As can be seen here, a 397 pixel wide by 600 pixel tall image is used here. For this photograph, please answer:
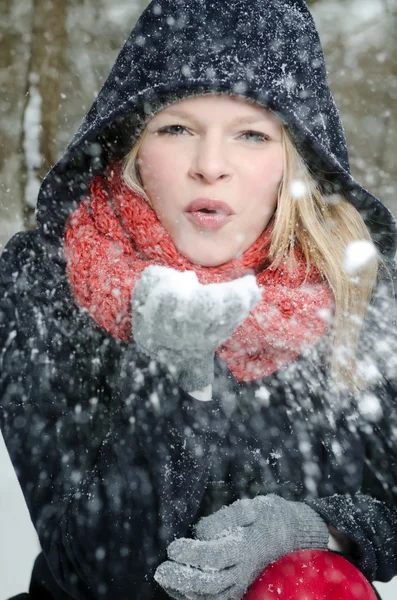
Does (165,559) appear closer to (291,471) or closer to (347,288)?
(291,471)

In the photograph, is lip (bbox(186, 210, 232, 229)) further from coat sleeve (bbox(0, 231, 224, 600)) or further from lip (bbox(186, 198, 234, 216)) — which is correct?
coat sleeve (bbox(0, 231, 224, 600))

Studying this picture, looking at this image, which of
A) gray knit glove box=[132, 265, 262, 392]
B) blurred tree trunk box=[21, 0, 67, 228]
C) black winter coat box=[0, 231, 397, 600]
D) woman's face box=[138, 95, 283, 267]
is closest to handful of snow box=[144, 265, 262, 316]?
gray knit glove box=[132, 265, 262, 392]

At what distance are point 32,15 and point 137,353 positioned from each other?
1.91m

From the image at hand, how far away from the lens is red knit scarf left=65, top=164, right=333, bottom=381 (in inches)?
43.3

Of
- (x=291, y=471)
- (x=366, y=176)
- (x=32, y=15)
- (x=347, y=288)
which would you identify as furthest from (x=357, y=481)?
(x=32, y=15)

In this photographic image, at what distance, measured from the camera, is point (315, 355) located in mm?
1228

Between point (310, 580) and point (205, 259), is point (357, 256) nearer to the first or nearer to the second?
point (205, 259)

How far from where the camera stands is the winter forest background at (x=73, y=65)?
2.43 m

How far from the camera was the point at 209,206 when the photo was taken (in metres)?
1.10

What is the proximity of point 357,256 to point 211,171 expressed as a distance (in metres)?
0.35

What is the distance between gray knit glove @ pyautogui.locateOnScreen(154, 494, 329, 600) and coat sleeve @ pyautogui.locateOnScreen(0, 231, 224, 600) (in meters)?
0.04

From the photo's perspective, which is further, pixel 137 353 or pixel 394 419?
pixel 394 419

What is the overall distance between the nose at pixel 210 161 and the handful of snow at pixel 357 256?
0.30 meters

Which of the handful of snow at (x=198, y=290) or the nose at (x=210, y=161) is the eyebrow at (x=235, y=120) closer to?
the nose at (x=210, y=161)
